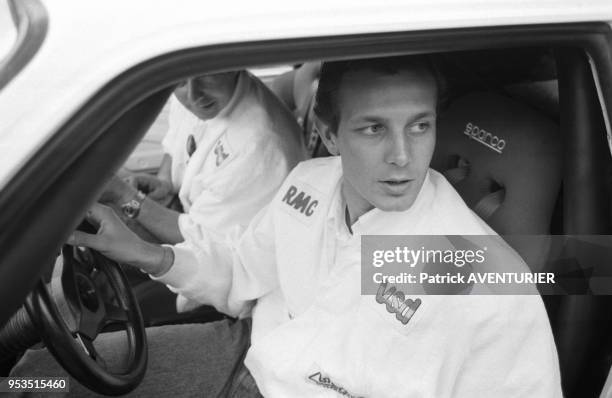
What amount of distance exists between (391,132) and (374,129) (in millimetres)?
40

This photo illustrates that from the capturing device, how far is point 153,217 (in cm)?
210

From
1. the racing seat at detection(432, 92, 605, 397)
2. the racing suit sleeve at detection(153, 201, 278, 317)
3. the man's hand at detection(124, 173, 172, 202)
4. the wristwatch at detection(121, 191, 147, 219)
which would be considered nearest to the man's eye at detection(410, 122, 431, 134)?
the racing seat at detection(432, 92, 605, 397)

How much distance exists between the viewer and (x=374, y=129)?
3.84 ft

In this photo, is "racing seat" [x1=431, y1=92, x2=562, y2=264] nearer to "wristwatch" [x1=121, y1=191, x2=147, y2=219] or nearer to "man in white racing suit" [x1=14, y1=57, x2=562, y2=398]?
"man in white racing suit" [x1=14, y1=57, x2=562, y2=398]

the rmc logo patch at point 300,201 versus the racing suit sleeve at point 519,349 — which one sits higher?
the rmc logo patch at point 300,201

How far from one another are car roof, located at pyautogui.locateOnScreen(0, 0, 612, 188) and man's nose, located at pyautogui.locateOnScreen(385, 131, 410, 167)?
0.98 ft

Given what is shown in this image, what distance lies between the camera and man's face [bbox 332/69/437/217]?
1.14 metres

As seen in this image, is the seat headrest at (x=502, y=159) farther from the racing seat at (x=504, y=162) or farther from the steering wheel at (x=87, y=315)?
the steering wheel at (x=87, y=315)

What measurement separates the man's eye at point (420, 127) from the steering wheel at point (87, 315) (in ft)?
2.44

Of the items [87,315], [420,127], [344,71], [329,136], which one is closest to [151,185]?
[87,315]

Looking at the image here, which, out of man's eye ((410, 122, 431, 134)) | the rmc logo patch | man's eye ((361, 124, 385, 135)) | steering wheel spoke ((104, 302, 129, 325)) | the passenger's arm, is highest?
man's eye ((410, 122, 431, 134))

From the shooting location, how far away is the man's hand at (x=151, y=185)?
97.0 inches

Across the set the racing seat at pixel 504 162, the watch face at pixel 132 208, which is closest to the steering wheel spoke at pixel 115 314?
the watch face at pixel 132 208

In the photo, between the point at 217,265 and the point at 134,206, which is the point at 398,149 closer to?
the point at 217,265
